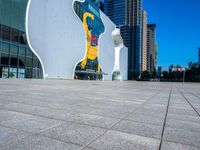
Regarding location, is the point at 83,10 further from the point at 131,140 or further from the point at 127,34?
the point at 127,34

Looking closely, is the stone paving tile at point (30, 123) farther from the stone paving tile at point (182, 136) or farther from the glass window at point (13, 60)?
the glass window at point (13, 60)

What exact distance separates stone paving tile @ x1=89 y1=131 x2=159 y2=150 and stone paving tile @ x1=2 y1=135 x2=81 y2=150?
14.8 inches

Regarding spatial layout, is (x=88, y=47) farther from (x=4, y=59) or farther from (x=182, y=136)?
(x=182, y=136)

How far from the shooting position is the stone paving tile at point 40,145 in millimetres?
2545

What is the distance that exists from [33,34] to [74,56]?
546 inches

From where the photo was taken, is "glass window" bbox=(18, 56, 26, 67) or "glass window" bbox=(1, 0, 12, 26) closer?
"glass window" bbox=(1, 0, 12, 26)

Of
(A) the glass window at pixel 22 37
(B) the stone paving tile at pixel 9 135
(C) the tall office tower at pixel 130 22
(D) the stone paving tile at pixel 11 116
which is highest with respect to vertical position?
(C) the tall office tower at pixel 130 22

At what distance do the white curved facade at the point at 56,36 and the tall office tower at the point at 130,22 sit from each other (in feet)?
366

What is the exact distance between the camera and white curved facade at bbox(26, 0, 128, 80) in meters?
31.9

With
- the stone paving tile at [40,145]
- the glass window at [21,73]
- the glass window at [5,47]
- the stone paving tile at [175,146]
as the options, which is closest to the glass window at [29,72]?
the glass window at [21,73]

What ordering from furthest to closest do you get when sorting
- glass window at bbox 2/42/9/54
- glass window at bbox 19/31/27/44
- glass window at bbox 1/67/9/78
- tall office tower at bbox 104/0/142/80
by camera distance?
tall office tower at bbox 104/0/142/80 → glass window at bbox 19/31/27/44 → glass window at bbox 2/42/9/54 → glass window at bbox 1/67/9/78

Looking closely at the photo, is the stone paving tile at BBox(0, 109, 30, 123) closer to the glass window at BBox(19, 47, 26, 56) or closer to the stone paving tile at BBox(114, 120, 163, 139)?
the stone paving tile at BBox(114, 120, 163, 139)

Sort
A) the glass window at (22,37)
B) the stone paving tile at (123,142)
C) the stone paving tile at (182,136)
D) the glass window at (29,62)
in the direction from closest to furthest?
the stone paving tile at (123,142) < the stone paving tile at (182,136) < the glass window at (22,37) < the glass window at (29,62)

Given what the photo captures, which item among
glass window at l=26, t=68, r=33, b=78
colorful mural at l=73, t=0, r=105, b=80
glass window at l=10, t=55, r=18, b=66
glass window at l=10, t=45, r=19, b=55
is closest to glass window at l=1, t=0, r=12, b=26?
glass window at l=10, t=45, r=19, b=55
